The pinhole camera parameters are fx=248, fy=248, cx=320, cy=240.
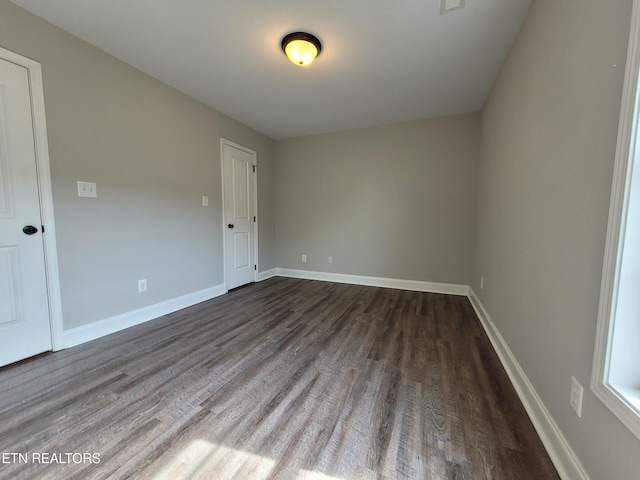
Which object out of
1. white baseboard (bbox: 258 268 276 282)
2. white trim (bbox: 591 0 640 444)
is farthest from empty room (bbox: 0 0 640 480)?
white baseboard (bbox: 258 268 276 282)

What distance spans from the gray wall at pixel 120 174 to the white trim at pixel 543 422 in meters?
3.15

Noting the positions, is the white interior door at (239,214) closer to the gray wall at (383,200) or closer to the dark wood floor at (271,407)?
the gray wall at (383,200)

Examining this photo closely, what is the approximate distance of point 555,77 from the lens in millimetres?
1275

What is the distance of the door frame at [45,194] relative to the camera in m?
1.76

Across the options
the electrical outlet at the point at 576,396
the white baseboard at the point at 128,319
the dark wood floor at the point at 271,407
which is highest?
the electrical outlet at the point at 576,396

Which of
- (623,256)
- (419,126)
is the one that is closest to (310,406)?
(623,256)

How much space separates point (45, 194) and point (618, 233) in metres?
3.19

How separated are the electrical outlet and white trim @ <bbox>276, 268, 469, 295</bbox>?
2.60 meters

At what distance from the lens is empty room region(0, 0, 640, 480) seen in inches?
39.5

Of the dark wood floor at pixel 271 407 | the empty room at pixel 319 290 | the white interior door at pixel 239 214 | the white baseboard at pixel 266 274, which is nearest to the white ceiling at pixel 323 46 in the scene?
the empty room at pixel 319 290

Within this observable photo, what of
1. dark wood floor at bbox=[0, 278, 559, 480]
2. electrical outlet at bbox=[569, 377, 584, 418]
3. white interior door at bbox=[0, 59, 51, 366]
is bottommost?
dark wood floor at bbox=[0, 278, 559, 480]

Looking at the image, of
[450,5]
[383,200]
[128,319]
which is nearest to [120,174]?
[128,319]

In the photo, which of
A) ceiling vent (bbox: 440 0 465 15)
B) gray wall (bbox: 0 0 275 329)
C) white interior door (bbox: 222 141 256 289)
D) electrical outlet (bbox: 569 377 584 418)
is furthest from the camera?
white interior door (bbox: 222 141 256 289)

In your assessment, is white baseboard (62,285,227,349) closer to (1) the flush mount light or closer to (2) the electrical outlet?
(1) the flush mount light
